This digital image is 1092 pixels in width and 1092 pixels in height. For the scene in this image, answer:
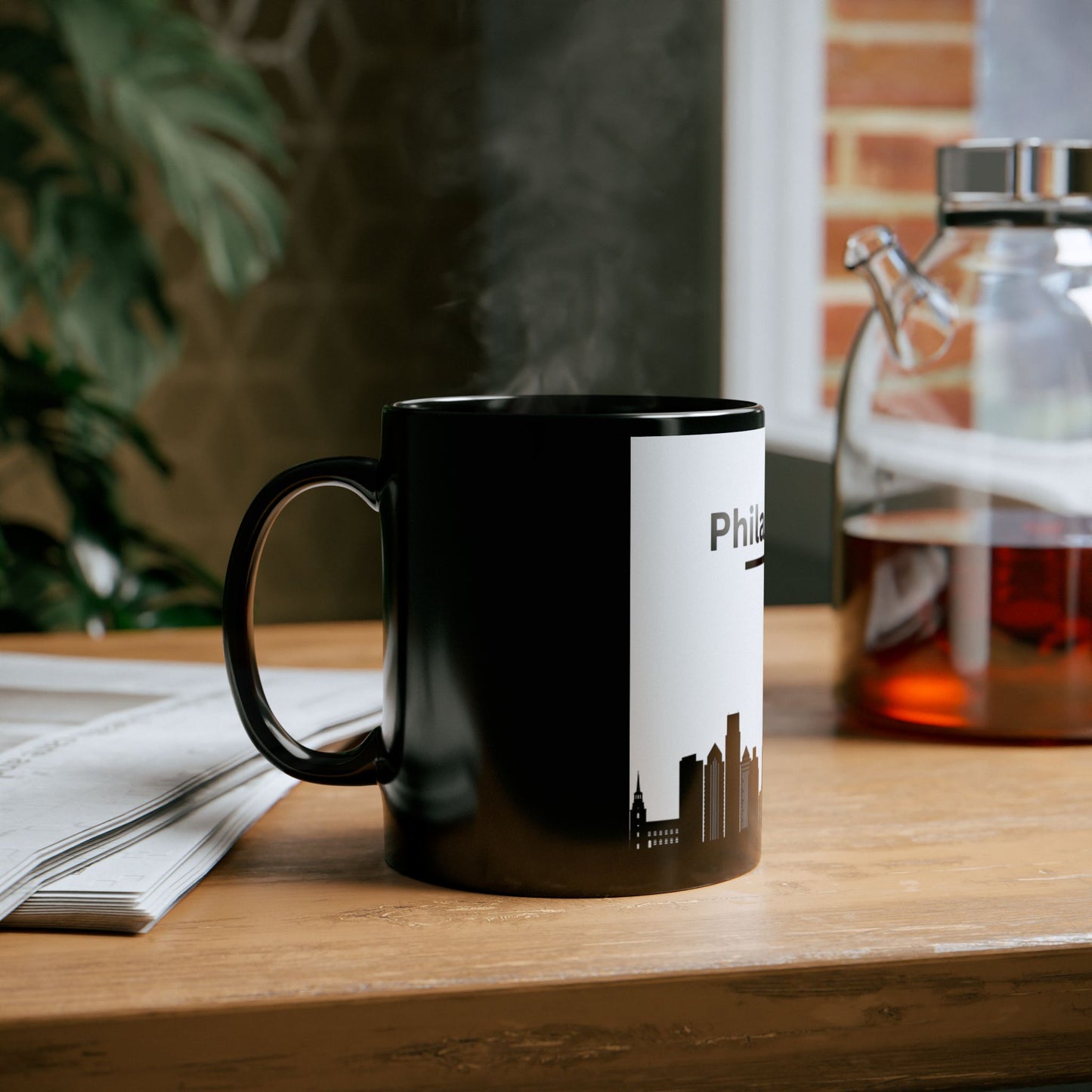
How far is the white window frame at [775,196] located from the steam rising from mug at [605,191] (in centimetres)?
3

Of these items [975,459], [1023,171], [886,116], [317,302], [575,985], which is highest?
[886,116]

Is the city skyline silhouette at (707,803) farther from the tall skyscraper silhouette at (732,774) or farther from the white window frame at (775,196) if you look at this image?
the white window frame at (775,196)

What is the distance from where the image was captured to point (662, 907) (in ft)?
1.34

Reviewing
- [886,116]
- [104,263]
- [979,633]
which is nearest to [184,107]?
[104,263]

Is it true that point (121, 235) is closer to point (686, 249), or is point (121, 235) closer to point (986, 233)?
point (686, 249)

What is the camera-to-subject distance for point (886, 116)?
4.98 feet

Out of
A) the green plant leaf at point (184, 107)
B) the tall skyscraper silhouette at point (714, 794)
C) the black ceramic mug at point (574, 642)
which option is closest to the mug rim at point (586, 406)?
the black ceramic mug at point (574, 642)

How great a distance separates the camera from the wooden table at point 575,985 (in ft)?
1.14

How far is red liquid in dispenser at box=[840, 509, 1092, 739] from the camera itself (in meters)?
0.59

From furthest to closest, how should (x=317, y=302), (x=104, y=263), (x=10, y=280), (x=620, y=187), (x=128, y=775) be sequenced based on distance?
(x=317, y=302), (x=620, y=187), (x=104, y=263), (x=10, y=280), (x=128, y=775)

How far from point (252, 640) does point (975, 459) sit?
1.21 ft

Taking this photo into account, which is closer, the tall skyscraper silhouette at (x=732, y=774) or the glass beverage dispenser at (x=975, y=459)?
the tall skyscraper silhouette at (x=732, y=774)

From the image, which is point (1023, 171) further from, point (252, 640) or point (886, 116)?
point (886, 116)

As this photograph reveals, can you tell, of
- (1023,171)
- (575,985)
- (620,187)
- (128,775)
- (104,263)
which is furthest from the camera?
(620,187)
